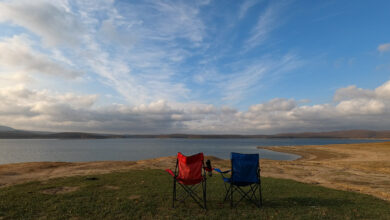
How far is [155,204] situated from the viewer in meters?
6.55

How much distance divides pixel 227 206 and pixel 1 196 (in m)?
8.03

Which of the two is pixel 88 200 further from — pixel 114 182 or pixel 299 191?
pixel 299 191

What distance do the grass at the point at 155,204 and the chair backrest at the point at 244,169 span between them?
0.86m

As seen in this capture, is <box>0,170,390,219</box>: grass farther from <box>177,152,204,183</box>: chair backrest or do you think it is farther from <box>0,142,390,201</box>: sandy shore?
<box>0,142,390,201</box>: sandy shore

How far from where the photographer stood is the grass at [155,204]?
564cm

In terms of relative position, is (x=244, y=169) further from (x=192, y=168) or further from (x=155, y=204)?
(x=155, y=204)

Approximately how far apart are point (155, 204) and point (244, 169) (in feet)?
10.4

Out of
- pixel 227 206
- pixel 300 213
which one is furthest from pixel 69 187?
pixel 300 213

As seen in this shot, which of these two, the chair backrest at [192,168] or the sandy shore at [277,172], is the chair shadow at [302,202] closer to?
the chair backrest at [192,168]

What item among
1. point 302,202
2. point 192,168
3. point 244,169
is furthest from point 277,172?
point 192,168

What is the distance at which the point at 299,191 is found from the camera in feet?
28.5

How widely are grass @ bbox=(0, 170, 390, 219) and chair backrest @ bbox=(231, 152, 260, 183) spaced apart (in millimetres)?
863

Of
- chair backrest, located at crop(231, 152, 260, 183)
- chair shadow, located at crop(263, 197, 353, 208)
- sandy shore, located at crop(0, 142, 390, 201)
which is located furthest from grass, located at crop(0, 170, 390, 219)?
sandy shore, located at crop(0, 142, 390, 201)

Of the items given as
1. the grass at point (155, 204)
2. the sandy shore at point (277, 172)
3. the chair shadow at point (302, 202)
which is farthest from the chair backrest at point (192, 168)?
the sandy shore at point (277, 172)
